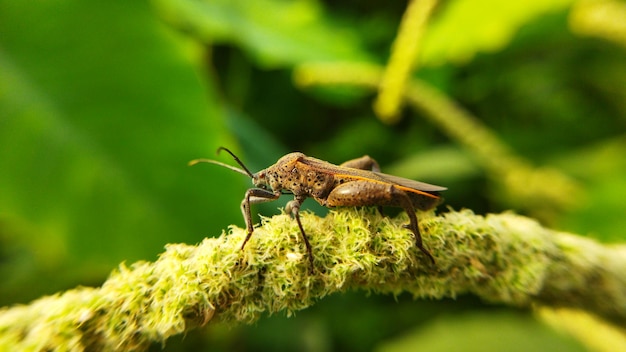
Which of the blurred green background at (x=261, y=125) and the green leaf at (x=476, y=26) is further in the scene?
the green leaf at (x=476, y=26)

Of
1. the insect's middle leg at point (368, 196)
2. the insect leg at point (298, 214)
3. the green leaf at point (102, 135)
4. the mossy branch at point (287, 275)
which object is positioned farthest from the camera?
the green leaf at point (102, 135)

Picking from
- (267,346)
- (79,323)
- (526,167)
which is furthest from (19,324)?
(526,167)

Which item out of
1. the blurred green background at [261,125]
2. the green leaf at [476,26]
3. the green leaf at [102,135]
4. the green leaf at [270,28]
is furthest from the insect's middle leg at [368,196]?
the green leaf at [476,26]

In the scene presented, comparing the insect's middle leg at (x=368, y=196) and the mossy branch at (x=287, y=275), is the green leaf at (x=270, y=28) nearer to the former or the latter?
the insect's middle leg at (x=368, y=196)

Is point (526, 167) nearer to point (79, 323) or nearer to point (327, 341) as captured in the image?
point (327, 341)

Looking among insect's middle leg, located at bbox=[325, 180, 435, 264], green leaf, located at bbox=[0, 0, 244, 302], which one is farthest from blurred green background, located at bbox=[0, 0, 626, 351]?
insect's middle leg, located at bbox=[325, 180, 435, 264]

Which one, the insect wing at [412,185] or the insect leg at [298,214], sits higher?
the insect wing at [412,185]

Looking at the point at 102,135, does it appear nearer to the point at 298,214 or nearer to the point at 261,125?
the point at 298,214
